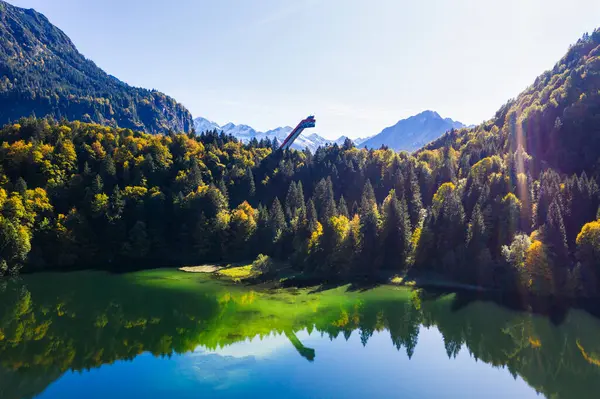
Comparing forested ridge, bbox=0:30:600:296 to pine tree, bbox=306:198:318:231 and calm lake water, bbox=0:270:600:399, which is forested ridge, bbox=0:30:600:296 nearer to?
pine tree, bbox=306:198:318:231

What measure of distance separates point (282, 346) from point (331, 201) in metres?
63.6

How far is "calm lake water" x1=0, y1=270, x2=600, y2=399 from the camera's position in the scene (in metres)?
39.9

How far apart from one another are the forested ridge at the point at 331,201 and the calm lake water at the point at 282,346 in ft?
49.2

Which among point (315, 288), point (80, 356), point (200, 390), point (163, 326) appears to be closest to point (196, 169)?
point (315, 288)

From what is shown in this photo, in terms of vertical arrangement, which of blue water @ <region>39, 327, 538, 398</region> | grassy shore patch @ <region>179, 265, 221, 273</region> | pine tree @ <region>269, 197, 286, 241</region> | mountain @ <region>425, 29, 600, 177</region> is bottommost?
blue water @ <region>39, 327, 538, 398</region>

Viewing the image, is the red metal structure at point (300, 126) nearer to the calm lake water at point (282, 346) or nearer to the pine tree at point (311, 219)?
the pine tree at point (311, 219)

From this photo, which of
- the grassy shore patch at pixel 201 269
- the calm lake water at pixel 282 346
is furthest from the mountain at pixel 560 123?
the grassy shore patch at pixel 201 269

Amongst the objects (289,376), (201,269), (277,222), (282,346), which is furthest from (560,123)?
(289,376)

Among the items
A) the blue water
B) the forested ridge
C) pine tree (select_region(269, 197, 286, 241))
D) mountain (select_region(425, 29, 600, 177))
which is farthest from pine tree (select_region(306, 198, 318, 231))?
mountain (select_region(425, 29, 600, 177))

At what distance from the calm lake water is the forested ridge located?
1498cm

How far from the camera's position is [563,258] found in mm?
72500

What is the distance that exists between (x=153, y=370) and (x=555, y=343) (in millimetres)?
48853

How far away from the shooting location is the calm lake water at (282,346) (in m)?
39.9

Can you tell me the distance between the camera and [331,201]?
11075 cm
